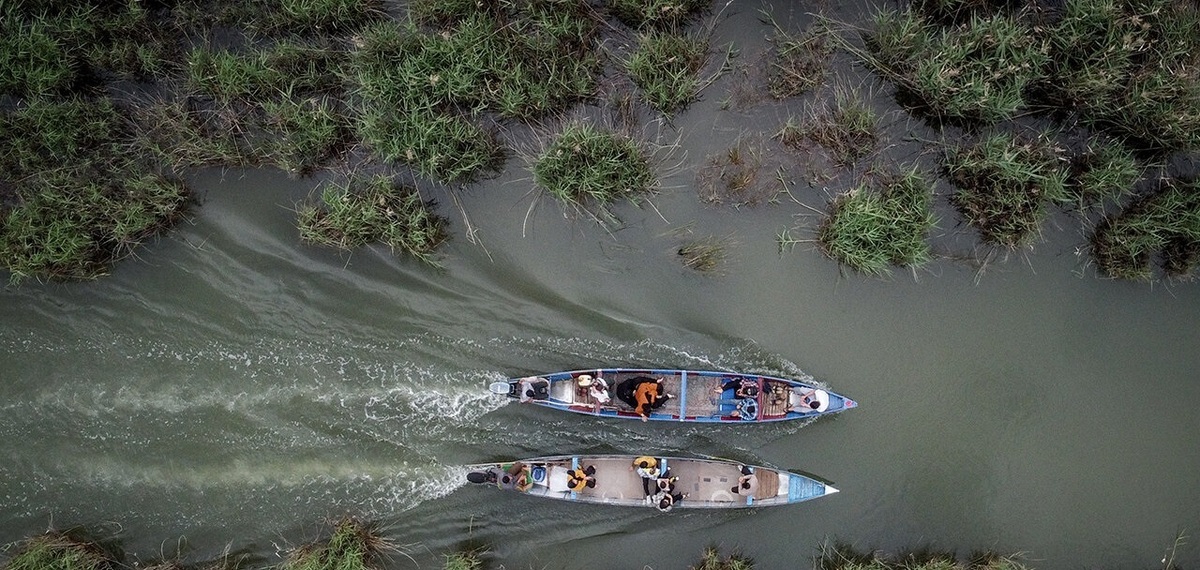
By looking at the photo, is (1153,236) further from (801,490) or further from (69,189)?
(69,189)

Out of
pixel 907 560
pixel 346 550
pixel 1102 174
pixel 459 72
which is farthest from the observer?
pixel 907 560

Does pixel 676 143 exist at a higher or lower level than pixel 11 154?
higher

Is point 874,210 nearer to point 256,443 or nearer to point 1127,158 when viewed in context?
point 1127,158

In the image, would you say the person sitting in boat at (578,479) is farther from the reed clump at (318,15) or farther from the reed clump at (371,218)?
the reed clump at (318,15)

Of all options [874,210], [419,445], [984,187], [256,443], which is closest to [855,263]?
[874,210]

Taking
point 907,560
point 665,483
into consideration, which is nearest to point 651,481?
point 665,483

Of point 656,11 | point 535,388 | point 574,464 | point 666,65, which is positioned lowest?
point 574,464

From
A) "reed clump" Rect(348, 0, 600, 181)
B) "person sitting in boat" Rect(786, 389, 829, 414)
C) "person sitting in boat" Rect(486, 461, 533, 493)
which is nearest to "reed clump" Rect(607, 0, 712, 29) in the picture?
"reed clump" Rect(348, 0, 600, 181)

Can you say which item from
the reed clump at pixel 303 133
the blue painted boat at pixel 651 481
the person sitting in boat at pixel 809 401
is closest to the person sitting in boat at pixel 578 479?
the blue painted boat at pixel 651 481
